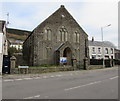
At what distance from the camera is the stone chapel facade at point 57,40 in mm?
28922

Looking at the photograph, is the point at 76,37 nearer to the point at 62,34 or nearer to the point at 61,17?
the point at 62,34

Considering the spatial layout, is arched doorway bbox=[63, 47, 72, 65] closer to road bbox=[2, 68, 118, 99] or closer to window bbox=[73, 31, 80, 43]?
window bbox=[73, 31, 80, 43]

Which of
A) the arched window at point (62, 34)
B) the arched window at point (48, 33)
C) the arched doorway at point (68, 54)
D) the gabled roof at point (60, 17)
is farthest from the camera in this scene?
the arched window at point (62, 34)

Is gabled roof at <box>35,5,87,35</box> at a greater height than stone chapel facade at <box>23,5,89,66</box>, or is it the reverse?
gabled roof at <box>35,5,87,35</box>

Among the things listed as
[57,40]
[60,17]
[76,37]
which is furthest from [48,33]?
[76,37]

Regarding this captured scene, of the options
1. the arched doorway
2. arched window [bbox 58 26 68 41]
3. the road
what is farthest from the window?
the road

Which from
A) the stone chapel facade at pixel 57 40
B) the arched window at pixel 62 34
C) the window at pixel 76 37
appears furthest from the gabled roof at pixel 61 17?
the window at pixel 76 37

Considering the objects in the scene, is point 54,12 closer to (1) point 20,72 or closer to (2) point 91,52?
(1) point 20,72

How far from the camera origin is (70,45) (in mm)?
31516

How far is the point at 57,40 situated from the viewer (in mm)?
31266

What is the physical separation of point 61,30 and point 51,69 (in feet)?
40.2

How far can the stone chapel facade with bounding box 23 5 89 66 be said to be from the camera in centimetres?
2892

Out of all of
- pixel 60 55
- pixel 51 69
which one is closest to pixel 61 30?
pixel 60 55

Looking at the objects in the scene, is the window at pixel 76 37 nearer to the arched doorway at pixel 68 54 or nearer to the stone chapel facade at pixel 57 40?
the stone chapel facade at pixel 57 40
